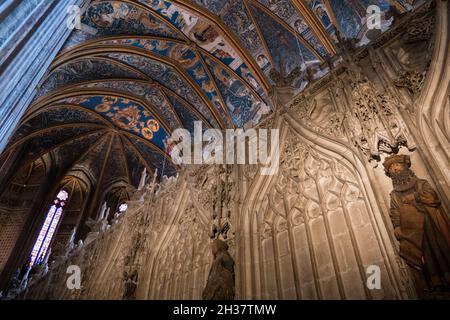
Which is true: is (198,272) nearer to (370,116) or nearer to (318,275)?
(318,275)

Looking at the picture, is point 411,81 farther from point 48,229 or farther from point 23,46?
point 48,229

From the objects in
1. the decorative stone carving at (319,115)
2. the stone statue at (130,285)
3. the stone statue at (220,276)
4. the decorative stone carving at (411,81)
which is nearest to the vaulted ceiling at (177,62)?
the decorative stone carving at (319,115)

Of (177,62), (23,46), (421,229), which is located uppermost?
(177,62)

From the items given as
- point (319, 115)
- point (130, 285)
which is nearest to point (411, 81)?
point (319, 115)

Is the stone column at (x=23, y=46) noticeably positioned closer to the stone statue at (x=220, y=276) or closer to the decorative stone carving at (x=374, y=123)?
the stone statue at (x=220, y=276)

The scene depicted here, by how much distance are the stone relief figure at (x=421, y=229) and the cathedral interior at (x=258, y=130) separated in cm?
1

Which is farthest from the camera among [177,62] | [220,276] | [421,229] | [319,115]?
[177,62]

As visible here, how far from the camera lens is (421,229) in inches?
131

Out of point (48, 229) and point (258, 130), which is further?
point (48, 229)

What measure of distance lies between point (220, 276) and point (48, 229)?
14713mm

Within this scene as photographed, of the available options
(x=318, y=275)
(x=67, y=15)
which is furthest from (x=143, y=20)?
(x=318, y=275)

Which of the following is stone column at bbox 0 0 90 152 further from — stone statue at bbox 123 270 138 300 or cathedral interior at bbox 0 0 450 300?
stone statue at bbox 123 270 138 300

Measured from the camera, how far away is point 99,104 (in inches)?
584

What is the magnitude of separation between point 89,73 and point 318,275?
37.9 ft
